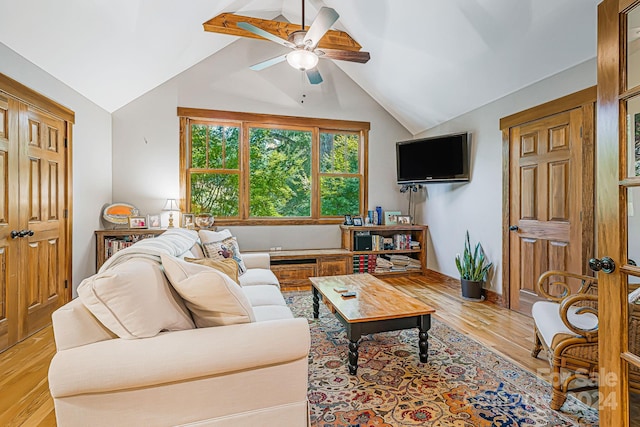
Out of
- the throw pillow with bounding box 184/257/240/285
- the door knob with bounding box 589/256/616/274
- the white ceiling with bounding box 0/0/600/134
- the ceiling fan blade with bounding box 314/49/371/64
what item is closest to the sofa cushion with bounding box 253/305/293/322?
the throw pillow with bounding box 184/257/240/285

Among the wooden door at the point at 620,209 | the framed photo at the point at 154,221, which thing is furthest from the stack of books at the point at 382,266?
the wooden door at the point at 620,209

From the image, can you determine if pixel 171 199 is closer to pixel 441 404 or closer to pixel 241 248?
pixel 241 248

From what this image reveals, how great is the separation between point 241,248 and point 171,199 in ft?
3.88

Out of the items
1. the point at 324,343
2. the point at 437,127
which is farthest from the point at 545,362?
the point at 437,127

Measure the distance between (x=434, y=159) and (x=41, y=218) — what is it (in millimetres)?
4481

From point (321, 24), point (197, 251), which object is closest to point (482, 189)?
point (321, 24)

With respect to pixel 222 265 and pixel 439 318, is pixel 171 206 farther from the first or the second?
pixel 439 318

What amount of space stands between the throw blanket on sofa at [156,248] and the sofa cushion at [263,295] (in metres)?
0.58

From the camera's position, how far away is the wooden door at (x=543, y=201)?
2.79 meters

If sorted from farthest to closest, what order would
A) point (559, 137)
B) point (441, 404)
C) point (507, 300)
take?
point (507, 300) → point (559, 137) → point (441, 404)

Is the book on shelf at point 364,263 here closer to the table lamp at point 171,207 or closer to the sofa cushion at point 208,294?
the table lamp at point 171,207

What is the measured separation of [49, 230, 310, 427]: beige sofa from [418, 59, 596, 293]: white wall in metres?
3.16

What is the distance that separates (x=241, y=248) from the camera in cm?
464

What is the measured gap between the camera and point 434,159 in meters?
4.38
